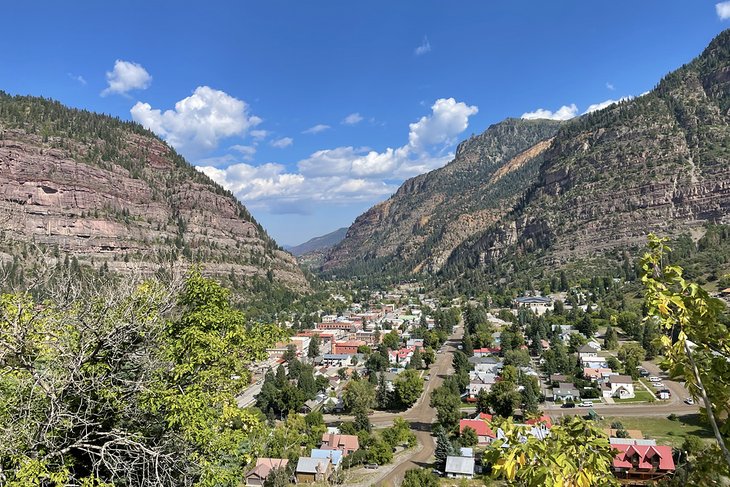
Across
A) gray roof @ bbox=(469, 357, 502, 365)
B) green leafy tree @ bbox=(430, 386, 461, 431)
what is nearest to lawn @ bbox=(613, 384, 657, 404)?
gray roof @ bbox=(469, 357, 502, 365)

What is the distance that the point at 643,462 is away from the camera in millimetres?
29875

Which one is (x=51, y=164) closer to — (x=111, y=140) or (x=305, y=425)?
(x=111, y=140)

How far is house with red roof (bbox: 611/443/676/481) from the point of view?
2961 cm

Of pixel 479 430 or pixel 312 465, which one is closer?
pixel 312 465

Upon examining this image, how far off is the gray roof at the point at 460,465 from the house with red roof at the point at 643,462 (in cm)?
1021

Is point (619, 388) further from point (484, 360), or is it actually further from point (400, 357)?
point (400, 357)

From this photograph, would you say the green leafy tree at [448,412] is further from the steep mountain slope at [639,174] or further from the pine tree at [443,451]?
the steep mountain slope at [639,174]

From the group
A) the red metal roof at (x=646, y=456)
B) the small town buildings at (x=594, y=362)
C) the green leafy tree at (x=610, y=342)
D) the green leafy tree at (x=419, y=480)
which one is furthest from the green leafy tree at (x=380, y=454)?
the green leafy tree at (x=610, y=342)

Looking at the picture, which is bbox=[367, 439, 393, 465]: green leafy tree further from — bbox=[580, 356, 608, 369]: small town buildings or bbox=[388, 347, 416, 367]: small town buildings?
bbox=[580, 356, 608, 369]: small town buildings

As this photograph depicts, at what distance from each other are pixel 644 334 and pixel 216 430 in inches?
3016

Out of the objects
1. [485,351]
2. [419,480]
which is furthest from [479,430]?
[485,351]

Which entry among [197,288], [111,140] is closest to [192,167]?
[111,140]

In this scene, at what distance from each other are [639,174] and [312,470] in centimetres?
15715

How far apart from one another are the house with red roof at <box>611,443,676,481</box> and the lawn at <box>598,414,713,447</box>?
6708 mm
